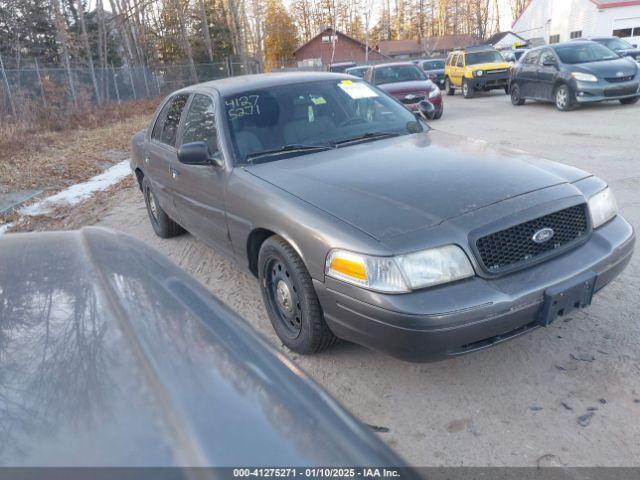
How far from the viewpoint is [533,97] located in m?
14.0

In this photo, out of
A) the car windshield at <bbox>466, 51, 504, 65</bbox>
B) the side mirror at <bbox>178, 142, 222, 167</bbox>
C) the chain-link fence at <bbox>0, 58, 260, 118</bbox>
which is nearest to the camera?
the side mirror at <bbox>178, 142, 222, 167</bbox>

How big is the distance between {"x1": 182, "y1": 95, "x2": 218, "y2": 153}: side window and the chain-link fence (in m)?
13.4

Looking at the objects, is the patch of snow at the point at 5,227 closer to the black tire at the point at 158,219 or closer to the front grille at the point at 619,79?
the black tire at the point at 158,219

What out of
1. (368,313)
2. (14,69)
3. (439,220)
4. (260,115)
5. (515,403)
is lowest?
(515,403)

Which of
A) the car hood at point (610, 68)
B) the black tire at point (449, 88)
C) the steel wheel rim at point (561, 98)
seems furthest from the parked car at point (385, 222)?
the black tire at point (449, 88)

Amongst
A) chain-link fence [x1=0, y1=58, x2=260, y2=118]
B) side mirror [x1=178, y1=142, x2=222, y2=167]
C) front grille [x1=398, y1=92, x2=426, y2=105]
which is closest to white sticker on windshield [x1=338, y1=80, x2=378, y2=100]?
side mirror [x1=178, y1=142, x2=222, y2=167]

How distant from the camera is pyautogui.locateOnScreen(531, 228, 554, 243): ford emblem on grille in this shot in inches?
98.7

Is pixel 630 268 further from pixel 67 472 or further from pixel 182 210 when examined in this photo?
pixel 67 472

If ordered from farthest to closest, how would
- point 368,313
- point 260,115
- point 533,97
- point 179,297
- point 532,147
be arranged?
point 533,97, point 532,147, point 260,115, point 368,313, point 179,297

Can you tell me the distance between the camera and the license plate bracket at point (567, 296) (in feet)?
7.85

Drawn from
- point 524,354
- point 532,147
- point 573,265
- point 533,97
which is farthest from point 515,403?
point 533,97

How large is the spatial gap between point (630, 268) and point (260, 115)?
294 cm

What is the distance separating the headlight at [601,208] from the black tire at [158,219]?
388 centimetres

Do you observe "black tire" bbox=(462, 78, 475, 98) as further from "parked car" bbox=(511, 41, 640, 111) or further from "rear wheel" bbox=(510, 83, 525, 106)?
"parked car" bbox=(511, 41, 640, 111)
